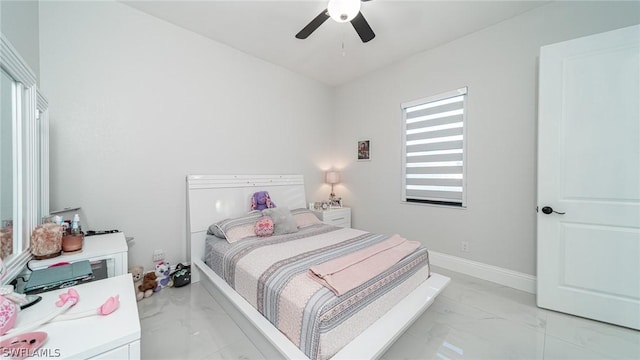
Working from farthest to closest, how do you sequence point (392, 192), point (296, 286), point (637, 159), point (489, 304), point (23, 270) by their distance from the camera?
point (392, 192) < point (489, 304) < point (637, 159) < point (296, 286) < point (23, 270)

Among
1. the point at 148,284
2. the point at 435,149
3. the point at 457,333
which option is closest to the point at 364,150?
the point at 435,149

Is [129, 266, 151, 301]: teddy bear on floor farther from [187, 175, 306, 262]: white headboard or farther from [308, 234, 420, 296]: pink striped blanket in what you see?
[308, 234, 420, 296]: pink striped blanket

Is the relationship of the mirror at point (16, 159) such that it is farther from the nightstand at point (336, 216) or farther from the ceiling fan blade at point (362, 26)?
the nightstand at point (336, 216)

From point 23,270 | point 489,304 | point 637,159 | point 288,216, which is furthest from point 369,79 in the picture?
point 23,270

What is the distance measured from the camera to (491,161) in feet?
8.76

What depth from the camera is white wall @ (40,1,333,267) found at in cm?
210

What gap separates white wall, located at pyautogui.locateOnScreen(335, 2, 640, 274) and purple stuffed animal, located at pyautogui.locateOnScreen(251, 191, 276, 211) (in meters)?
1.77

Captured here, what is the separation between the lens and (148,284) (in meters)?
2.30

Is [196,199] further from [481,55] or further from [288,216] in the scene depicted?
[481,55]

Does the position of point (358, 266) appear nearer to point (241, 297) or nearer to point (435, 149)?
point (241, 297)

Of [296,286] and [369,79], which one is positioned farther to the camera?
[369,79]

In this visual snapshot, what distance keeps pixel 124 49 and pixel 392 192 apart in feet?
11.8

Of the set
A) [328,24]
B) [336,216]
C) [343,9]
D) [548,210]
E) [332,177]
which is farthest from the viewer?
Result: [332,177]

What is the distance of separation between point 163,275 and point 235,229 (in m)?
0.89
